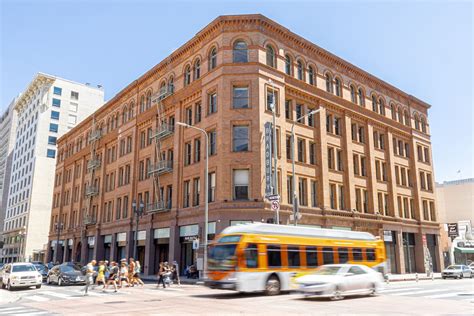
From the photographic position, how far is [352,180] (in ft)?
119

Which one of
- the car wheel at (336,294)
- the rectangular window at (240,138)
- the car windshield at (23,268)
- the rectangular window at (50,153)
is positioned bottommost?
the car wheel at (336,294)

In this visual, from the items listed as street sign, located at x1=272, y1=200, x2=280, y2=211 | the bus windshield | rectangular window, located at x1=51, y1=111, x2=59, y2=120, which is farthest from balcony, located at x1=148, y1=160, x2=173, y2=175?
rectangular window, located at x1=51, y1=111, x2=59, y2=120

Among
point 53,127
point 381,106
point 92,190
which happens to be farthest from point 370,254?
point 53,127

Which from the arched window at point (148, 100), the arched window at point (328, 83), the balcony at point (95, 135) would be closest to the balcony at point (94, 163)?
Answer: the balcony at point (95, 135)

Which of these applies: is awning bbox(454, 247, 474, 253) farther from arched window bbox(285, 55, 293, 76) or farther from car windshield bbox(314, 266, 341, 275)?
car windshield bbox(314, 266, 341, 275)

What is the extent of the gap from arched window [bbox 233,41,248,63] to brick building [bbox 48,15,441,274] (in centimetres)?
8

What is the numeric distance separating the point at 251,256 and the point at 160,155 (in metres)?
21.9

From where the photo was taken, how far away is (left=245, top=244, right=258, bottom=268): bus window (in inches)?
688

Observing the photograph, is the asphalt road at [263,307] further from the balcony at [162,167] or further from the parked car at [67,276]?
the balcony at [162,167]

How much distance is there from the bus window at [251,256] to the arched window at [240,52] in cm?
1800

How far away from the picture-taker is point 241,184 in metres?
29.1

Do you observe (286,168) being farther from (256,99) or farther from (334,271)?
(334,271)

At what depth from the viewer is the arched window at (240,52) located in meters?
31.6

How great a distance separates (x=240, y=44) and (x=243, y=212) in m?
13.5
